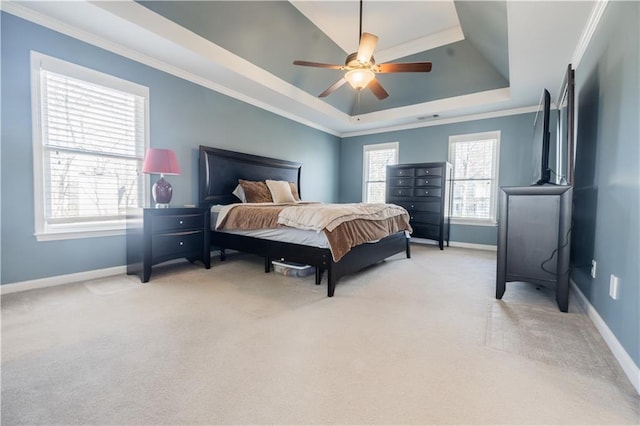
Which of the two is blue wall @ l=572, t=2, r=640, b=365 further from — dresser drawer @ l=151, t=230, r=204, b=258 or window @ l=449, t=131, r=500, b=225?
dresser drawer @ l=151, t=230, r=204, b=258

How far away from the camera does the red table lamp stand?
3096mm

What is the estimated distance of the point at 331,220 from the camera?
8.60ft

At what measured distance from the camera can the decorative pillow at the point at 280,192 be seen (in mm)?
4492

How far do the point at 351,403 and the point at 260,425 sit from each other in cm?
40

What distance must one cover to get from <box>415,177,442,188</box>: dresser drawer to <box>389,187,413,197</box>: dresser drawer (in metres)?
0.20

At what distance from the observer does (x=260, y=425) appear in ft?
3.64

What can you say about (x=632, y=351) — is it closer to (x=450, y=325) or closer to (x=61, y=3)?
(x=450, y=325)

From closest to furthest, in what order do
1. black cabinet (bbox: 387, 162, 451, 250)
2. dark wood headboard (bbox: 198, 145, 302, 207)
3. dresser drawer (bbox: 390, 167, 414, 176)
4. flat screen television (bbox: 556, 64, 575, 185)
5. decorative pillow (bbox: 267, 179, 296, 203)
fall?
flat screen television (bbox: 556, 64, 575, 185)
dark wood headboard (bbox: 198, 145, 302, 207)
decorative pillow (bbox: 267, 179, 296, 203)
black cabinet (bbox: 387, 162, 451, 250)
dresser drawer (bbox: 390, 167, 414, 176)

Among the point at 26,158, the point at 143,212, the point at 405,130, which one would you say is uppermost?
the point at 405,130

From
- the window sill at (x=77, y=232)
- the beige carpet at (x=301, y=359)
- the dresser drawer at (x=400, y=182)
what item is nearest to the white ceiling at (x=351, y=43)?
the dresser drawer at (x=400, y=182)

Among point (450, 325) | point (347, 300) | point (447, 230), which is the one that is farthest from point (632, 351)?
point (447, 230)

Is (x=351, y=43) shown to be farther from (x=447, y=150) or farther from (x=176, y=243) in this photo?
(x=176, y=243)

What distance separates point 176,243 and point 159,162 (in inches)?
37.2

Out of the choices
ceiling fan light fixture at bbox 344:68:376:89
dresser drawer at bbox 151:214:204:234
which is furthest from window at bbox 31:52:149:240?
ceiling fan light fixture at bbox 344:68:376:89
